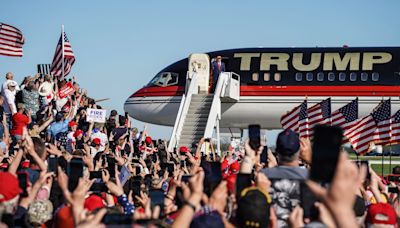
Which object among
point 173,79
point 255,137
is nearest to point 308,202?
point 255,137

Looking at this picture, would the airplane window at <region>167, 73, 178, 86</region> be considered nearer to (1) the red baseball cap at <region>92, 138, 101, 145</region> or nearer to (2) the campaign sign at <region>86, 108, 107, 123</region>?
(2) the campaign sign at <region>86, 108, 107, 123</region>

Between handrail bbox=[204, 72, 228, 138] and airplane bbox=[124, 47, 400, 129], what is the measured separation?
174 cm

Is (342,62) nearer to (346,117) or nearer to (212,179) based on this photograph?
(346,117)

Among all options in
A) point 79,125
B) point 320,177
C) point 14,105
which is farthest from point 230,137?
point 320,177

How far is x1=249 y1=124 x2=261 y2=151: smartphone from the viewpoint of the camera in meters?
7.80

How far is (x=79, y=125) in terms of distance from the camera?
2159 cm

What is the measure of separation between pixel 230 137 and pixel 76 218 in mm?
33411

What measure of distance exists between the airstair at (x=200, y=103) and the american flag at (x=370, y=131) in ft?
40.0

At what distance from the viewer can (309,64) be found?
3481cm

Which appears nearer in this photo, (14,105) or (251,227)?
(251,227)

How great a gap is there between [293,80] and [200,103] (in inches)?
152

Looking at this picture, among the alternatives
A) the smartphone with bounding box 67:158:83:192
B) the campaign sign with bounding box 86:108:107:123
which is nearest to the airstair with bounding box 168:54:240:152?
the campaign sign with bounding box 86:108:107:123

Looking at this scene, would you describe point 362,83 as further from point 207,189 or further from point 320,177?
point 320,177

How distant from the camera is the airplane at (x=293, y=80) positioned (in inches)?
1340
